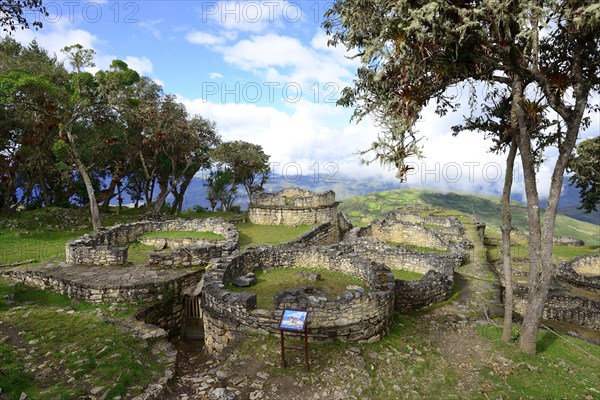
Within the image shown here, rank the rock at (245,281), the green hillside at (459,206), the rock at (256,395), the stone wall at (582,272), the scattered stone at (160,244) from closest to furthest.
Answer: the rock at (256,395) < the rock at (245,281) < the scattered stone at (160,244) < the stone wall at (582,272) < the green hillside at (459,206)

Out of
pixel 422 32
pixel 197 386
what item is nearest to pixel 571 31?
pixel 422 32

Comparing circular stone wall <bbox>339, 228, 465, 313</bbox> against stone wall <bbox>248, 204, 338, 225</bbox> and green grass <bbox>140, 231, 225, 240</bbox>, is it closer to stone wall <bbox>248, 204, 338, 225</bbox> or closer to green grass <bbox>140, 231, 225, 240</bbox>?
stone wall <bbox>248, 204, 338, 225</bbox>

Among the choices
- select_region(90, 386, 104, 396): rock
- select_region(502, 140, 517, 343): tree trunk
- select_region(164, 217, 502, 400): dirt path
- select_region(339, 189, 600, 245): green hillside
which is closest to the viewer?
select_region(90, 386, 104, 396): rock

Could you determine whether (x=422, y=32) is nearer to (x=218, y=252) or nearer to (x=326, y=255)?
(x=326, y=255)

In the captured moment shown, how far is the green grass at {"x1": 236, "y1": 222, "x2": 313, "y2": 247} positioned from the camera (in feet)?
75.8

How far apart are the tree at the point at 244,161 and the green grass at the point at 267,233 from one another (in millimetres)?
11073

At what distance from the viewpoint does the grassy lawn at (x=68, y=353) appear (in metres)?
7.25

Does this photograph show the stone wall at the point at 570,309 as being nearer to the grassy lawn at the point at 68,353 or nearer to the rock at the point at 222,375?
the rock at the point at 222,375

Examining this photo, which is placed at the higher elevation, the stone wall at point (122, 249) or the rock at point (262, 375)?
the stone wall at point (122, 249)

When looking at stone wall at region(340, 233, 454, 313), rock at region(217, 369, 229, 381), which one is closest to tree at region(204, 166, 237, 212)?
stone wall at region(340, 233, 454, 313)

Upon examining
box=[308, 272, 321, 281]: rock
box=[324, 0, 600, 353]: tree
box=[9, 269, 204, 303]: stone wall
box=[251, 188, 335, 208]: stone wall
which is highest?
box=[324, 0, 600, 353]: tree

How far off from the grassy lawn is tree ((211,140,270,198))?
89.7 ft

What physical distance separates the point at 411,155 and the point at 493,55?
340 cm

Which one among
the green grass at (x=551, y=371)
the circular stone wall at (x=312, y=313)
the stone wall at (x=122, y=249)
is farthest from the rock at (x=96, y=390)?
the green grass at (x=551, y=371)
